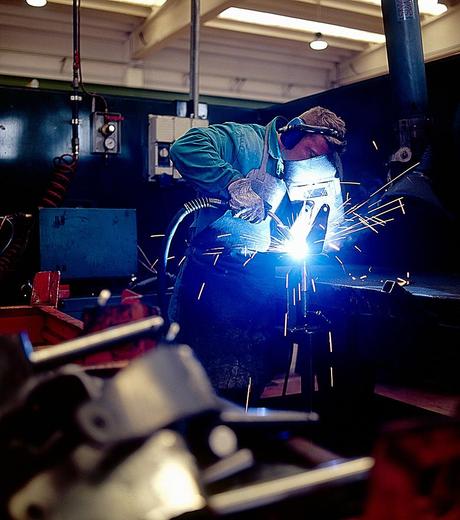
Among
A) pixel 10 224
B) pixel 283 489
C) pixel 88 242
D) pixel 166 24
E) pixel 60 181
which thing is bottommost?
pixel 283 489

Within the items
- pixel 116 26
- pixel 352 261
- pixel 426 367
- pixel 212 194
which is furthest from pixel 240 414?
pixel 116 26

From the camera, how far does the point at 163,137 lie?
4898 mm

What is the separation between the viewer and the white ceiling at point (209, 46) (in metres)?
5.98

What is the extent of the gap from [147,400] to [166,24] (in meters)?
5.83

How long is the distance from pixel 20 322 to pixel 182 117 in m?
2.66

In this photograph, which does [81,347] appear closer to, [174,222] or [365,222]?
[174,222]

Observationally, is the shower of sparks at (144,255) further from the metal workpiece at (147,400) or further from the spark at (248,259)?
the metal workpiece at (147,400)

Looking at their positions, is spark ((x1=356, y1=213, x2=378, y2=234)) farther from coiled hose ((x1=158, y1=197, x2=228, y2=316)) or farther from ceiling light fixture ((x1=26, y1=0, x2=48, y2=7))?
ceiling light fixture ((x1=26, y1=0, x2=48, y2=7))

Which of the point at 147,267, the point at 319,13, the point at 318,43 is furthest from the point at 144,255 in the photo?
the point at 318,43

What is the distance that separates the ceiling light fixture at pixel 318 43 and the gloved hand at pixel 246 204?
4752 millimetres

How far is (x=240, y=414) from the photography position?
2.75ft

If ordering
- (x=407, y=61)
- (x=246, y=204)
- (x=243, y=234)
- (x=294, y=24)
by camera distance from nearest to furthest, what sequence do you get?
1. (x=246, y=204)
2. (x=243, y=234)
3. (x=407, y=61)
4. (x=294, y=24)

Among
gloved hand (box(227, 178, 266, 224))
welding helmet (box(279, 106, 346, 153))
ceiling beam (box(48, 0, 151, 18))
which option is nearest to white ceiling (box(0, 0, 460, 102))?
ceiling beam (box(48, 0, 151, 18))

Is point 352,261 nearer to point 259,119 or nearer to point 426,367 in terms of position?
point 426,367
